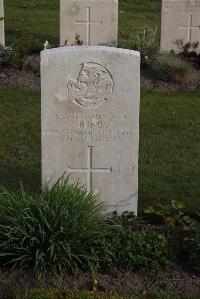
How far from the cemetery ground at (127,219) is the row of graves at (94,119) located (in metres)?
0.40

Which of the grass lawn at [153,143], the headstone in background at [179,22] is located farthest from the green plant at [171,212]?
the headstone in background at [179,22]

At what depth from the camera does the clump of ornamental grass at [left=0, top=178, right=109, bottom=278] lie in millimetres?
5332

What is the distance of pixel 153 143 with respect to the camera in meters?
8.98

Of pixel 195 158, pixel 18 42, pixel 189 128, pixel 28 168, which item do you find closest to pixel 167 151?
pixel 195 158

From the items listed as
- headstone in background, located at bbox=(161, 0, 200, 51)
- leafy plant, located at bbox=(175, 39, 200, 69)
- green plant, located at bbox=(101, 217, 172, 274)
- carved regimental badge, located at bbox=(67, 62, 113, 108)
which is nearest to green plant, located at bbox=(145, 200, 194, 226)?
green plant, located at bbox=(101, 217, 172, 274)

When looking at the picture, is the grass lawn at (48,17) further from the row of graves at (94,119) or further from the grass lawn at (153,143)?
the row of graves at (94,119)

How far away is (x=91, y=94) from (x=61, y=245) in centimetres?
155

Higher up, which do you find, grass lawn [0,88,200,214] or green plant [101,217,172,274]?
grass lawn [0,88,200,214]

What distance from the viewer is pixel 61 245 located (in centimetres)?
534

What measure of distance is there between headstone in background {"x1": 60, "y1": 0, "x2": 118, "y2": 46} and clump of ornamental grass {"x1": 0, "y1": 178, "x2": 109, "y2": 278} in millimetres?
7682

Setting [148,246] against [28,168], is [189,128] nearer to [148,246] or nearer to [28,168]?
[28,168]

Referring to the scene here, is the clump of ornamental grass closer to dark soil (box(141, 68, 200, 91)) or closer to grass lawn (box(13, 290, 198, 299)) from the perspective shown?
grass lawn (box(13, 290, 198, 299))

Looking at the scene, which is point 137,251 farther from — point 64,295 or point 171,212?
point 171,212

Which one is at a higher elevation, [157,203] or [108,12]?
[108,12]
